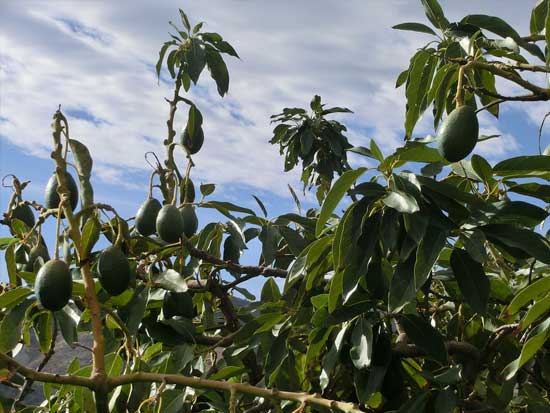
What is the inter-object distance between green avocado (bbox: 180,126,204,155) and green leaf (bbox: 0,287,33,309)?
73cm

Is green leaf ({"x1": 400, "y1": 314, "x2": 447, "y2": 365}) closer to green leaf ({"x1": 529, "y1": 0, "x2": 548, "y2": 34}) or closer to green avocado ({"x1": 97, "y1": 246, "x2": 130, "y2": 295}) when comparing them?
green avocado ({"x1": 97, "y1": 246, "x2": 130, "y2": 295})

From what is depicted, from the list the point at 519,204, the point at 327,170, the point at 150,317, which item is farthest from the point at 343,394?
the point at 327,170

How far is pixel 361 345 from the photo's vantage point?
1.34 m

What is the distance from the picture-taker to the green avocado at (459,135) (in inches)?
47.8

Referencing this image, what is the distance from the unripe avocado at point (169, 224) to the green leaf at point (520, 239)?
60 cm

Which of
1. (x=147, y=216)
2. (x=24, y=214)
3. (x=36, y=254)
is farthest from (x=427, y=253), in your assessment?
(x=24, y=214)

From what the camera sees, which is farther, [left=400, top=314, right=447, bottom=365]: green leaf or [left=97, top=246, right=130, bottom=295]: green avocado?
[left=400, top=314, right=447, bottom=365]: green leaf

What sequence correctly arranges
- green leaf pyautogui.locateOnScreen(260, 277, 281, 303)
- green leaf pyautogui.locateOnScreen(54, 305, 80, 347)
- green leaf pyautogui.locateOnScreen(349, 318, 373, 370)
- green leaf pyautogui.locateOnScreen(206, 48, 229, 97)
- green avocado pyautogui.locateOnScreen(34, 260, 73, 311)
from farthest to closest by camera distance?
green leaf pyautogui.locateOnScreen(206, 48, 229, 97), green leaf pyautogui.locateOnScreen(260, 277, 281, 303), green leaf pyautogui.locateOnScreen(54, 305, 80, 347), green leaf pyautogui.locateOnScreen(349, 318, 373, 370), green avocado pyautogui.locateOnScreen(34, 260, 73, 311)

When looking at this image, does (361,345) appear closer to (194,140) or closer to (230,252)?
(230,252)

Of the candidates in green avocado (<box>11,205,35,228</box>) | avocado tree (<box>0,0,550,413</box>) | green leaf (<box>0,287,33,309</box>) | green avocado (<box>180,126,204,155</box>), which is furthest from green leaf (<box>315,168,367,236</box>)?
green avocado (<box>11,205,35,228</box>)

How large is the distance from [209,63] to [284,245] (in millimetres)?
702

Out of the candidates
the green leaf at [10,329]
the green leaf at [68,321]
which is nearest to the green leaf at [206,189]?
the green leaf at [68,321]

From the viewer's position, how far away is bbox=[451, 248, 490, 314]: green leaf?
1262 millimetres

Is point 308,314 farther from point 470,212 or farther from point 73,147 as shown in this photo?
point 73,147
